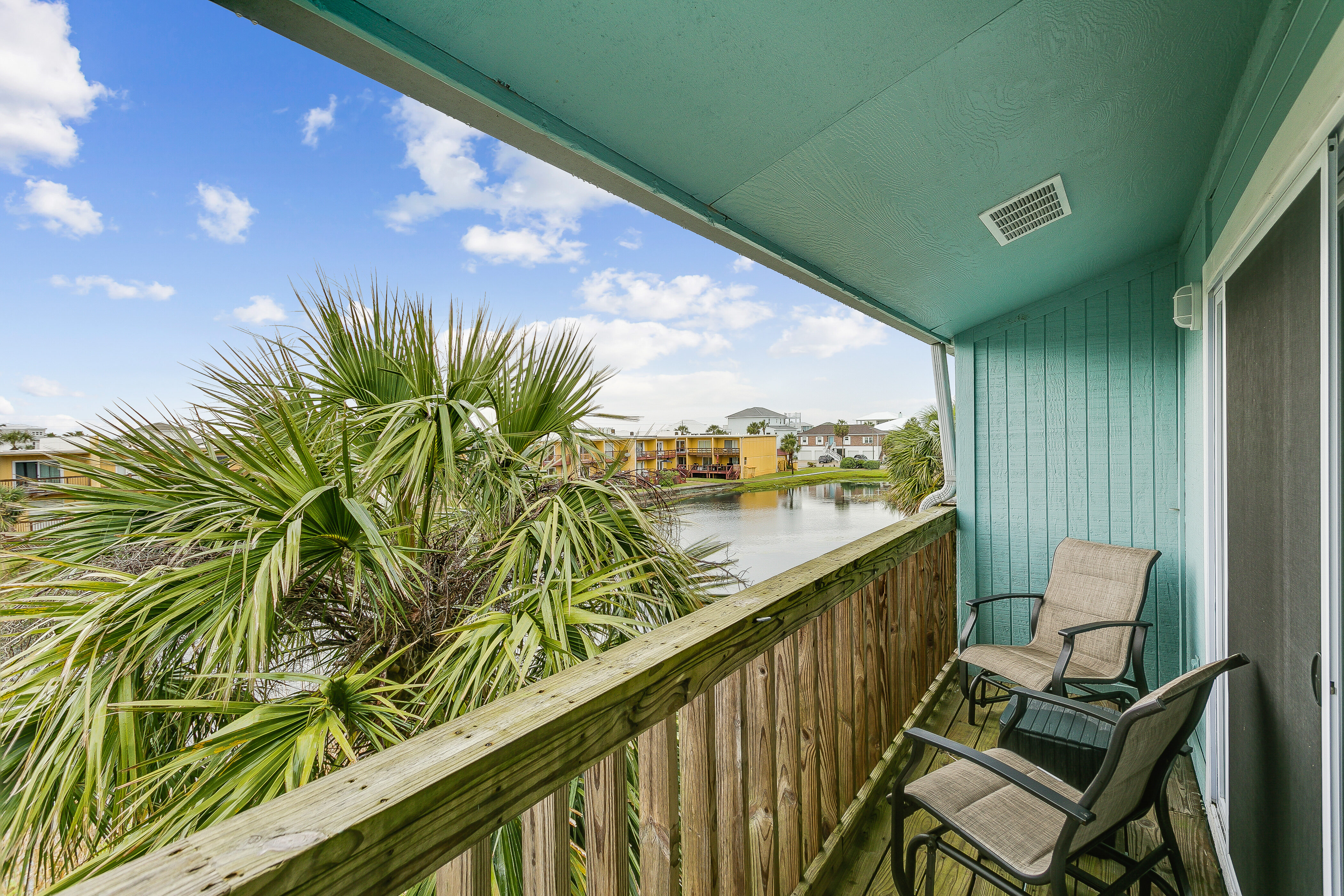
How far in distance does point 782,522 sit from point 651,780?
325cm

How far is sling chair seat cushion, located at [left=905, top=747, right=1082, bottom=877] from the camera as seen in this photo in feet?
4.67

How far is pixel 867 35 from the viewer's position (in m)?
1.18

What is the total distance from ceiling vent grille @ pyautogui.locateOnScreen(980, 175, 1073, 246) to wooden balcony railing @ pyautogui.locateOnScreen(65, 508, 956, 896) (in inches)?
47.3

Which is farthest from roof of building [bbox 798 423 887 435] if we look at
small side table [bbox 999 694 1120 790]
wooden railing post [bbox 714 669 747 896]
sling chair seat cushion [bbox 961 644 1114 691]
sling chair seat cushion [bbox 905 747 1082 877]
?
wooden railing post [bbox 714 669 747 896]

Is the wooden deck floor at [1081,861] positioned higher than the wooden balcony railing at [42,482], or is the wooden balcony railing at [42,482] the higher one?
the wooden balcony railing at [42,482]

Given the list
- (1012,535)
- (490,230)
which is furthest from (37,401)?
(490,230)

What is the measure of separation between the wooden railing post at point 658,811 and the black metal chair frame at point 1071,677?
199 cm

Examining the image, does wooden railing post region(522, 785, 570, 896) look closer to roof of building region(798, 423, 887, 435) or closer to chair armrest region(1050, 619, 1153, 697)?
chair armrest region(1050, 619, 1153, 697)

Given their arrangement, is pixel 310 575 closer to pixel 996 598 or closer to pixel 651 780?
pixel 651 780

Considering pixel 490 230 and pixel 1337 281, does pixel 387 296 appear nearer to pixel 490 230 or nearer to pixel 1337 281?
pixel 1337 281

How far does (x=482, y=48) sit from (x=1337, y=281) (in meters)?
1.57

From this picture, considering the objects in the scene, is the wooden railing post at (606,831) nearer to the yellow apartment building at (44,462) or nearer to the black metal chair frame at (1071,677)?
the yellow apartment building at (44,462)

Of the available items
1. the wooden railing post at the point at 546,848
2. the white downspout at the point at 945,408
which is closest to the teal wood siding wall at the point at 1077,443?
the white downspout at the point at 945,408

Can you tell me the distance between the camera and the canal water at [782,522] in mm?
2719
